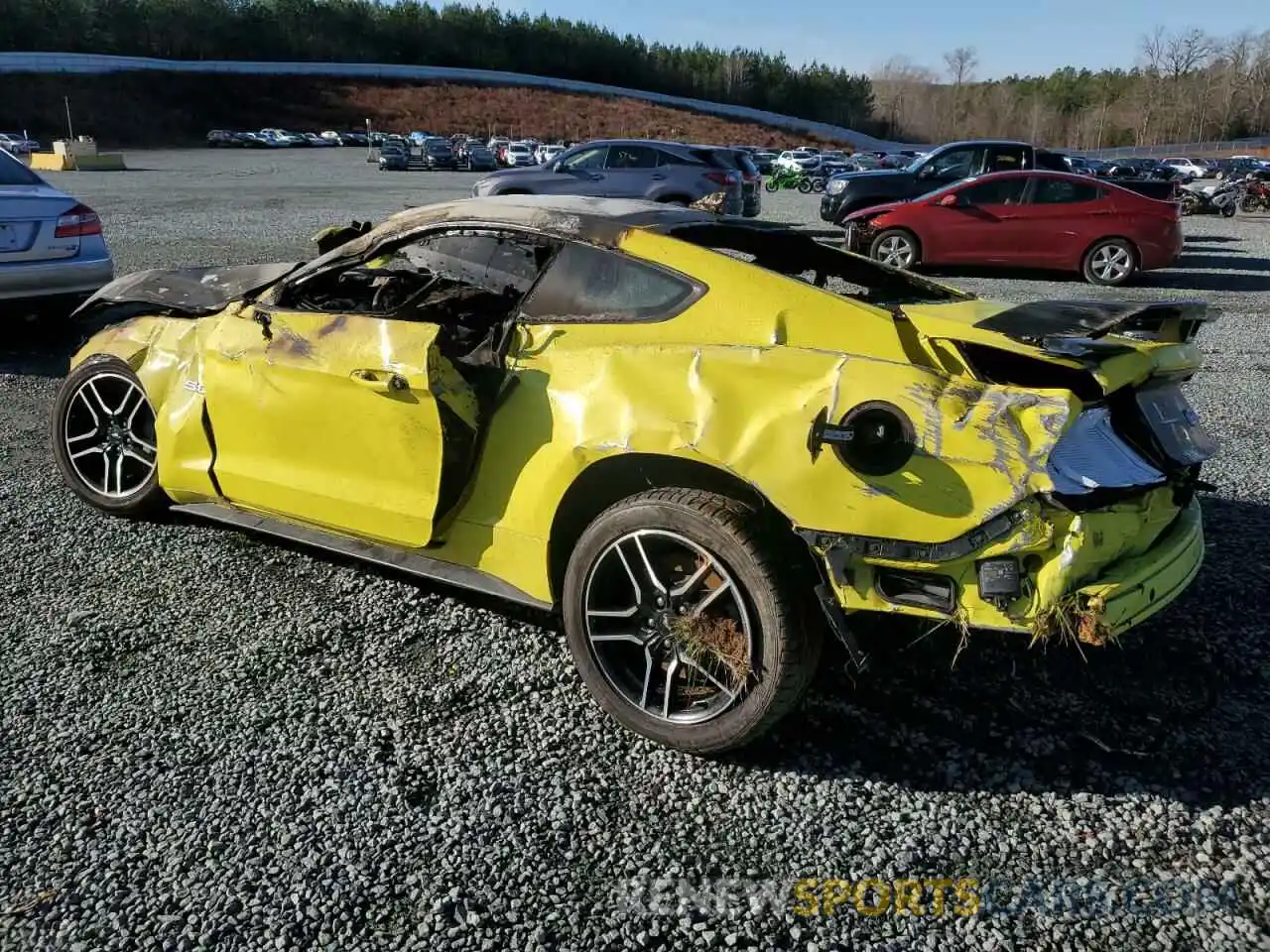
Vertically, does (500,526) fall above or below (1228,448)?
above

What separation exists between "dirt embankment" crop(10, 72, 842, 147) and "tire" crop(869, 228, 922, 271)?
61.8 m

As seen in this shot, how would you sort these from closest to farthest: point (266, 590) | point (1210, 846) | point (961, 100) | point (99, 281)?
point (1210, 846), point (266, 590), point (99, 281), point (961, 100)

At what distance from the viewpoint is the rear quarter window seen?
9.73ft

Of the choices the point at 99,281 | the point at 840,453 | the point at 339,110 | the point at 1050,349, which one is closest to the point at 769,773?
the point at 840,453

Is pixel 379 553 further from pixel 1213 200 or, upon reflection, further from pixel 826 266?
pixel 1213 200

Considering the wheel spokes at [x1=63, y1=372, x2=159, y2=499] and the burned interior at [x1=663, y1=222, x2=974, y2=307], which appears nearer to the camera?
the burned interior at [x1=663, y1=222, x2=974, y2=307]

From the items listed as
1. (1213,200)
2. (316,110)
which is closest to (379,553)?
(1213,200)

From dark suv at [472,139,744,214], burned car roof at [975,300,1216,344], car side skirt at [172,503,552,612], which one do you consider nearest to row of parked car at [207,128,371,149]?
dark suv at [472,139,744,214]

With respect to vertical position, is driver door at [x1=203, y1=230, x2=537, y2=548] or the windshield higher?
the windshield

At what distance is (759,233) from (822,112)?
11018cm

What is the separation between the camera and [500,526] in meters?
3.14

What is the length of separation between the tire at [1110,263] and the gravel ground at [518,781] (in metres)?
10.3

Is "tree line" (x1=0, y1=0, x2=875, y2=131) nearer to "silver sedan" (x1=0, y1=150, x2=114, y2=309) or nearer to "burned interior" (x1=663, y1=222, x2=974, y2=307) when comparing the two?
"silver sedan" (x1=0, y1=150, x2=114, y2=309)

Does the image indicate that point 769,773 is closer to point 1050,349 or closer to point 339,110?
point 1050,349
